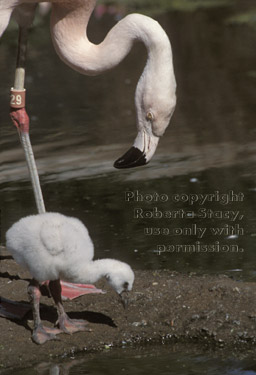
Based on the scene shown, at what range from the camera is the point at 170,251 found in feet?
21.1

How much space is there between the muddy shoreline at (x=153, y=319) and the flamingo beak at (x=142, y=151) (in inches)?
29.6

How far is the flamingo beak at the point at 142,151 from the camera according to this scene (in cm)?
555

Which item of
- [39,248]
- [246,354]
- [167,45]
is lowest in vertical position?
[246,354]

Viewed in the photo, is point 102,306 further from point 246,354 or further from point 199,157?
point 199,157

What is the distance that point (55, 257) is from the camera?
4781 millimetres

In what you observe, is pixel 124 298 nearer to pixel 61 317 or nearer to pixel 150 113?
pixel 61 317

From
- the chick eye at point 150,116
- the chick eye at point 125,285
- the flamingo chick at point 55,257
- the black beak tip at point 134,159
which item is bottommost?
the chick eye at point 125,285

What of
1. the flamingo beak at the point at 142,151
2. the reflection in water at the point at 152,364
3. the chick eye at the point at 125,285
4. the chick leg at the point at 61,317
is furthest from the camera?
the flamingo beak at the point at 142,151

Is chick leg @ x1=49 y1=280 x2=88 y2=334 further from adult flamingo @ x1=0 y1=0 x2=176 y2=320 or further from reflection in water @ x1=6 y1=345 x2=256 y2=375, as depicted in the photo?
adult flamingo @ x1=0 y1=0 x2=176 y2=320

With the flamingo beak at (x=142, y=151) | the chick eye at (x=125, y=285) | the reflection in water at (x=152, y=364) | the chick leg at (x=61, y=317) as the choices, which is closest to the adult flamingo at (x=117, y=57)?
the flamingo beak at (x=142, y=151)

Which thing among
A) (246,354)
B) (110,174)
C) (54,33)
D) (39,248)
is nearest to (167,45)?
(54,33)

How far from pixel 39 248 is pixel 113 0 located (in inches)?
572

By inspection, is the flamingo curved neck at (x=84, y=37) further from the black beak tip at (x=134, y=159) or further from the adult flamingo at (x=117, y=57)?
the black beak tip at (x=134, y=159)

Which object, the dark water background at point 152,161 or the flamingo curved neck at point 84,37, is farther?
the dark water background at point 152,161
